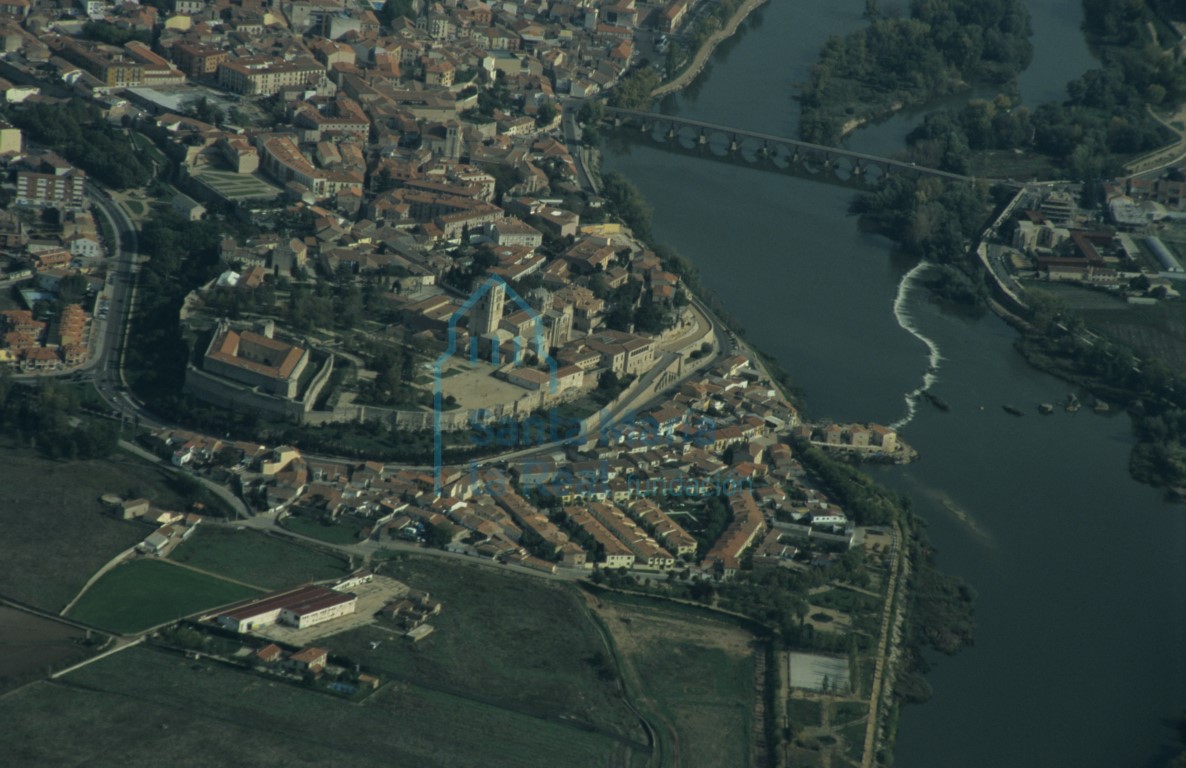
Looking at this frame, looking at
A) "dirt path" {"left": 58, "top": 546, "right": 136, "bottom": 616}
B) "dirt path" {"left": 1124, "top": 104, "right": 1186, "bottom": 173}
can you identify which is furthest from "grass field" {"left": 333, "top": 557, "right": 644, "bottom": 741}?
"dirt path" {"left": 1124, "top": 104, "right": 1186, "bottom": 173}

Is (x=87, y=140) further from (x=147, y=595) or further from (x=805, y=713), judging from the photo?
(x=805, y=713)

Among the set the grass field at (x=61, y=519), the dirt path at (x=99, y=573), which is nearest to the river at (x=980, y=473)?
the dirt path at (x=99, y=573)

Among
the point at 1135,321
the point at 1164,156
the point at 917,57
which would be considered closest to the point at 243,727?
the point at 1135,321

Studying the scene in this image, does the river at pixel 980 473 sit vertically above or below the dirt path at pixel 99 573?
above

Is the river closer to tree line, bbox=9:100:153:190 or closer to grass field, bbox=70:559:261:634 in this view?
grass field, bbox=70:559:261:634

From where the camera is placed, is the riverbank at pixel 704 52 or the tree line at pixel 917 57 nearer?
the riverbank at pixel 704 52

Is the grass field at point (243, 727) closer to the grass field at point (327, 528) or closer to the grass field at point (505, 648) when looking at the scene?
the grass field at point (505, 648)

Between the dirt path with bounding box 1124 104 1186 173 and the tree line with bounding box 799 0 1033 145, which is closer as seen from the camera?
the dirt path with bounding box 1124 104 1186 173
